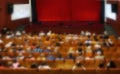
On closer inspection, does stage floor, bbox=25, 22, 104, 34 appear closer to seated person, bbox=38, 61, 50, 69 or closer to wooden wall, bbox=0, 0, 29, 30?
wooden wall, bbox=0, 0, 29, 30

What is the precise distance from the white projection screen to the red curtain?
1.58 meters

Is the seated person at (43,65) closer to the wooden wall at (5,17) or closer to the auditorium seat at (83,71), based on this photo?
the auditorium seat at (83,71)

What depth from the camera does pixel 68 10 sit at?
2448 centimetres

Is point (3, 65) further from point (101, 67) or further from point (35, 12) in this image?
point (35, 12)

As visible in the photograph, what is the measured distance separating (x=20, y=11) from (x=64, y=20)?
14.9 ft

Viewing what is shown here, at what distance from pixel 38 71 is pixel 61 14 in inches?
614

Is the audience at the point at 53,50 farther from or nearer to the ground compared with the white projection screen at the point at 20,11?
nearer to the ground

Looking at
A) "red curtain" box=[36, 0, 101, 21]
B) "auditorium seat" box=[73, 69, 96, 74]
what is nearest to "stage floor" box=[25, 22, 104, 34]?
"red curtain" box=[36, 0, 101, 21]

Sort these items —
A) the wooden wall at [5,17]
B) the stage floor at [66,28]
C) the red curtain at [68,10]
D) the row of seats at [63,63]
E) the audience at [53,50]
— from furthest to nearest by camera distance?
the red curtain at [68,10] < the stage floor at [66,28] < the wooden wall at [5,17] < the audience at [53,50] < the row of seats at [63,63]

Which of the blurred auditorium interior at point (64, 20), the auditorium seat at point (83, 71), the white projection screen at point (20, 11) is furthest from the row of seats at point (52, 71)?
the white projection screen at point (20, 11)

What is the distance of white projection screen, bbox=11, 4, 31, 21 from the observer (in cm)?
1978

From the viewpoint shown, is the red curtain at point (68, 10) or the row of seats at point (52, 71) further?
the red curtain at point (68, 10)

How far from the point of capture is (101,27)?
20625mm

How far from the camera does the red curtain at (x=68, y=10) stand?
2391 cm
